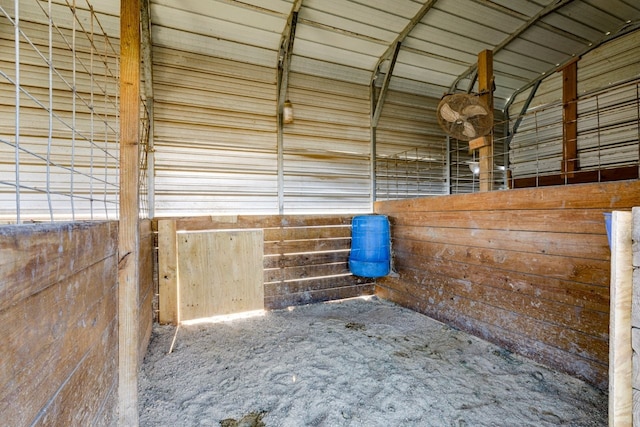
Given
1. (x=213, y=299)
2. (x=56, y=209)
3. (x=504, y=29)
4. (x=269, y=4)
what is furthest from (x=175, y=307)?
(x=504, y=29)

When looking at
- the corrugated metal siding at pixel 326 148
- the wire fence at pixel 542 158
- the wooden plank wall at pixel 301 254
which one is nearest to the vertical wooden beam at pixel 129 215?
the wooden plank wall at pixel 301 254

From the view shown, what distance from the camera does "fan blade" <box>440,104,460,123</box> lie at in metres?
3.91

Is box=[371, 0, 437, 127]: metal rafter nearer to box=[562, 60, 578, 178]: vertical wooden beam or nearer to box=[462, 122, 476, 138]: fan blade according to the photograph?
box=[462, 122, 476, 138]: fan blade

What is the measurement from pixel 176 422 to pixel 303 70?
5009mm

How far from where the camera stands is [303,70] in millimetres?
5074

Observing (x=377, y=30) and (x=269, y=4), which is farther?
(x=377, y=30)

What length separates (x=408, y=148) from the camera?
19.7 feet

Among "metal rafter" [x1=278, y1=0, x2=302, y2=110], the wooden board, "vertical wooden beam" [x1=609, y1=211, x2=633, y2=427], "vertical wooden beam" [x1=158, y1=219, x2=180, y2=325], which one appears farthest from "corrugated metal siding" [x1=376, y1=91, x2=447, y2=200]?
"vertical wooden beam" [x1=609, y1=211, x2=633, y2=427]

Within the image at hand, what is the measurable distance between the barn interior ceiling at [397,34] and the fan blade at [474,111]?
1.89m

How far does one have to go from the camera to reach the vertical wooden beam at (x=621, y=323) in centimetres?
102

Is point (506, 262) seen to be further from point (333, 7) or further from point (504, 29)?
point (504, 29)

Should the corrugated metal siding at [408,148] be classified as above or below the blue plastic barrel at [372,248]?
above

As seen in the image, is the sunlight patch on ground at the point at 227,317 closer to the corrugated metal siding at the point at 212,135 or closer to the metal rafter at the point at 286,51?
the corrugated metal siding at the point at 212,135

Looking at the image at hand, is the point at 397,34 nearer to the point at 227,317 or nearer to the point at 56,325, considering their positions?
the point at 227,317
